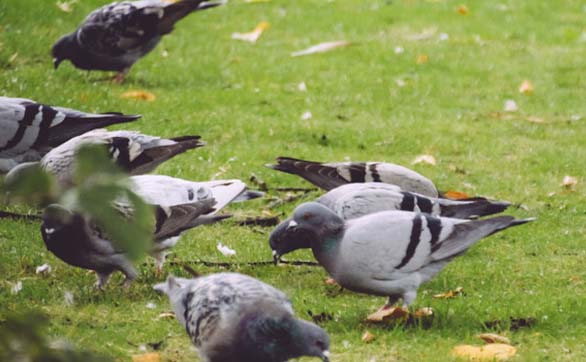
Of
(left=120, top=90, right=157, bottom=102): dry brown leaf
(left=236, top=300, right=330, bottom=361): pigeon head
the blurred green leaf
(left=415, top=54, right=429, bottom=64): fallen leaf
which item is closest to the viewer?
the blurred green leaf

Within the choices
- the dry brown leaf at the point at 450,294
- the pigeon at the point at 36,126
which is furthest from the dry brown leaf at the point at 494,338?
the pigeon at the point at 36,126

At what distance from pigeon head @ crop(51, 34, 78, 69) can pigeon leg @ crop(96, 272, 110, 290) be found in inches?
214

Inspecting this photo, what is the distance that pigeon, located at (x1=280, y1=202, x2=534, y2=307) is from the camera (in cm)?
496

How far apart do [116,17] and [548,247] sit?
5.69 m

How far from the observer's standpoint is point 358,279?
4992 millimetres

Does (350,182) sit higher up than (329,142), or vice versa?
(350,182)

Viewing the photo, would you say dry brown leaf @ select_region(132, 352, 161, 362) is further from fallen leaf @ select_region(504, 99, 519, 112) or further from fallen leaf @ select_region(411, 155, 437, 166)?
fallen leaf @ select_region(504, 99, 519, 112)

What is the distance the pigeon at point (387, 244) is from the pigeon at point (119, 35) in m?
5.90

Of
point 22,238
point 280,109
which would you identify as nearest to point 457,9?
point 280,109

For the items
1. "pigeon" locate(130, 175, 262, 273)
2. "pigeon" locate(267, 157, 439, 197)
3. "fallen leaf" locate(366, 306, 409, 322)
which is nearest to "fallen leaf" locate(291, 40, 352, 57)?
"pigeon" locate(267, 157, 439, 197)

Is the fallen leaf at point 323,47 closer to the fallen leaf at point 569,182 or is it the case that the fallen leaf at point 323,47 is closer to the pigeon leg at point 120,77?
the pigeon leg at point 120,77

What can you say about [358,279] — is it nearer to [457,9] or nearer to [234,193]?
[234,193]

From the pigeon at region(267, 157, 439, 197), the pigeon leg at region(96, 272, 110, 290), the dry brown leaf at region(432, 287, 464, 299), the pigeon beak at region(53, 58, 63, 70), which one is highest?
Answer: the pigeon at region(267, 157, 439, 197)

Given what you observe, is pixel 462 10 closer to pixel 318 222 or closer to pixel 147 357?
pixel 318 222
